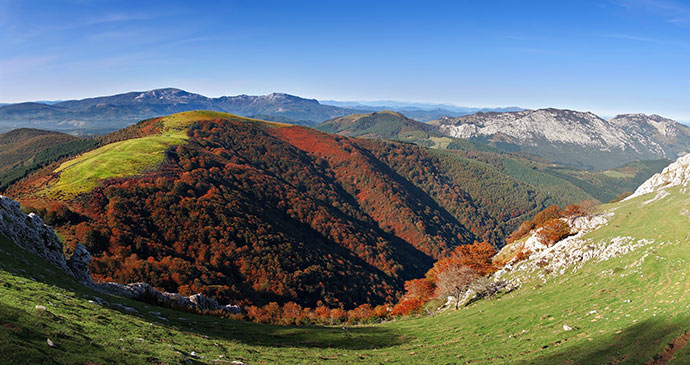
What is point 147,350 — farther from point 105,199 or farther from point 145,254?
point 105,199

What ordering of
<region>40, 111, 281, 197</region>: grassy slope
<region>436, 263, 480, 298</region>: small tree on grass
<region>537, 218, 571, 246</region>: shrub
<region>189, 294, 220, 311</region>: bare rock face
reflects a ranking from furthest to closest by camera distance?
<region>40, 111, 281, 197</region>: grassy slope
<region>537, 218, 571, 246</region>: shrub
<region>436, 263, 480, 298</region>: small tree on grass
<region>189, 294, 220, 311</region>: bare rock face

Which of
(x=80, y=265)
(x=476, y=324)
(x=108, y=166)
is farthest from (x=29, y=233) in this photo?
(x=108, y=166)

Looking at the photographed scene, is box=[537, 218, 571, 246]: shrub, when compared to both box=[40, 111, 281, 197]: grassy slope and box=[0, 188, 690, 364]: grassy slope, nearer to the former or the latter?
box=[0, 188, 690, 364]: grassy slope

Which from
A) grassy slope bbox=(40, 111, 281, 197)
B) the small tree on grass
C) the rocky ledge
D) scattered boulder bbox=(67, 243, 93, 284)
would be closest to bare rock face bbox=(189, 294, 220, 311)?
the rocky ledge

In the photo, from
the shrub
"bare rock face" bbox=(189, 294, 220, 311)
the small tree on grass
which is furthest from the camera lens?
the shrub

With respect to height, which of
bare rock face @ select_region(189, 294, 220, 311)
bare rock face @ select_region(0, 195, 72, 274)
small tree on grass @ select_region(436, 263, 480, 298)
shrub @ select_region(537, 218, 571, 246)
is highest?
bare rock face @ select_region(0, 195, 72, 274)

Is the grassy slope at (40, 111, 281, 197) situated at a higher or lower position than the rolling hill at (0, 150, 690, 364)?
higher

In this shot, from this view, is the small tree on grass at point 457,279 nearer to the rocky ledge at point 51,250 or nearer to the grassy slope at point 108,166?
the rocky ledge at point 51,250
